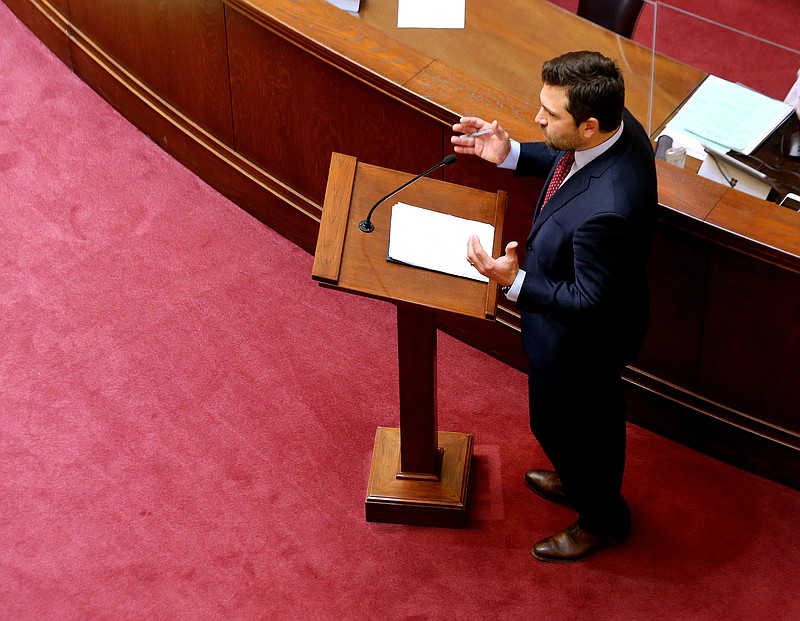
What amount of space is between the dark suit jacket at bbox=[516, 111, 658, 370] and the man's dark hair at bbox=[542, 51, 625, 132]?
0.11 meters

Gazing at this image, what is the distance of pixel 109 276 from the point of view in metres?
3.26

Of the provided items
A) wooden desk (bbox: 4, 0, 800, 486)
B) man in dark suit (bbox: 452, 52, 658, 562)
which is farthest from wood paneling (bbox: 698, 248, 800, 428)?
man in dark suit (bbox: 452, 52, 658, 562)

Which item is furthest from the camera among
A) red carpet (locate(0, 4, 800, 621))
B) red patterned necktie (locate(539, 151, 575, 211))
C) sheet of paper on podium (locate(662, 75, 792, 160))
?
sheet of paper on podium (locate(662, 75, 792, 160))

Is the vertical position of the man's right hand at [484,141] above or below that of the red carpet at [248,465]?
above

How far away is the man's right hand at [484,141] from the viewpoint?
2.27 metres

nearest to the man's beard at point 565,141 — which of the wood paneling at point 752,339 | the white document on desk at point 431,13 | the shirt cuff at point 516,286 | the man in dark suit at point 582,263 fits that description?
the man in dark suit at point 582,263

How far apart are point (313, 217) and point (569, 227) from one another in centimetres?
141

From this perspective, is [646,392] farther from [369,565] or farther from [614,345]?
[369,565]

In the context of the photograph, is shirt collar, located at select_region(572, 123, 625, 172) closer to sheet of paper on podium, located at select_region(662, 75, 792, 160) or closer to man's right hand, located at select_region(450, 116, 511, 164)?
man's right hand, located at select_region(450, 116, 511, 164)

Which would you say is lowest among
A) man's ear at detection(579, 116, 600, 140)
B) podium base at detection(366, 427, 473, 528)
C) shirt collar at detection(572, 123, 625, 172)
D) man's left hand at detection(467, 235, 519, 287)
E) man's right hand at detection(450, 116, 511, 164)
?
podium base at detection(366, 427, 473, 528)

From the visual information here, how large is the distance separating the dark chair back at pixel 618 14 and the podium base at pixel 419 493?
1571 millimetres

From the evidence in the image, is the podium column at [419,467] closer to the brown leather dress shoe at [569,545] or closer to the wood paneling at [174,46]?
the brown leather dress shoe at [569,545]

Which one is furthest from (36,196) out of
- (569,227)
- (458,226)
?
(569,227)

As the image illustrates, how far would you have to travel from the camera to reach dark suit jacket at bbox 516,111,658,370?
1976mm
